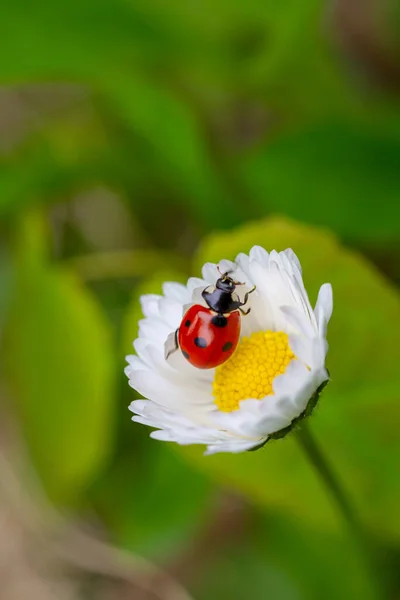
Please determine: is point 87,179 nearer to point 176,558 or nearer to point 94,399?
point 94,399

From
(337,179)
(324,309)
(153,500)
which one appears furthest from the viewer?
(153,500)

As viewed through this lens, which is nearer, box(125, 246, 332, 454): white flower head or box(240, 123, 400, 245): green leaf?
box(125, 246, 332, 454): white flower head

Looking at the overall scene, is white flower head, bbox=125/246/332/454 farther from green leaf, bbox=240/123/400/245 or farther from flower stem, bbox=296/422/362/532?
green leaf, bbox=240/123/400/245

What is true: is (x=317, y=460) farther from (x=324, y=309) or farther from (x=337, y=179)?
(x=337, y=179)

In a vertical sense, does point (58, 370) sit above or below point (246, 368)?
above

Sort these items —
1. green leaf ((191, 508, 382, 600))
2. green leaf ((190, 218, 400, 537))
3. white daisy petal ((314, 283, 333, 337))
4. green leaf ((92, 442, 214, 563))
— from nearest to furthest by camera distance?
white daisy petal ((314, 283, 333, 337))
green leaf ((190, 218, 400, 537))
green leaf ((191, 508, 382, 600))
green leaf ((92, 442, 214, 563))

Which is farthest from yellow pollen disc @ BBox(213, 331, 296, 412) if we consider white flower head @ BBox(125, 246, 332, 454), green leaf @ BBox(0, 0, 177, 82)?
green leaf @ BBox(0, 0, 177, 82)

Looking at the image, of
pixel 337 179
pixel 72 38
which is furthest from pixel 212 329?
pixel 72 38
